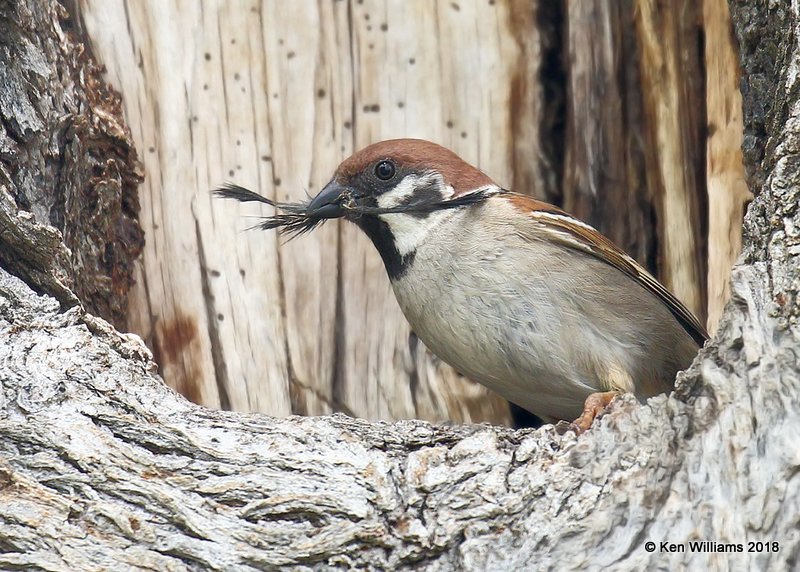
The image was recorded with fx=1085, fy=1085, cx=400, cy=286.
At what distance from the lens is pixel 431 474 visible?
9.22ft

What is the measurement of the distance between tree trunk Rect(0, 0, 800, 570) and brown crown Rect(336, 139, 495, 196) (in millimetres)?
1204

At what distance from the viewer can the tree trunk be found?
99.3 inches

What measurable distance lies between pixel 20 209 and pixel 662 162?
2510 mm

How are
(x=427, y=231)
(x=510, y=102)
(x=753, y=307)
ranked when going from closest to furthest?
(x=753, y=307) → (x=427, y=231) → (x=510, y=102)

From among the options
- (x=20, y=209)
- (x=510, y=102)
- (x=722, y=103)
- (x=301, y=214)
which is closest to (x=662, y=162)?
(x=722, y=103)

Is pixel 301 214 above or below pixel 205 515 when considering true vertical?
above

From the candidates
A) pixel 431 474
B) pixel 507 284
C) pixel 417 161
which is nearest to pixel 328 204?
pixel 417 161

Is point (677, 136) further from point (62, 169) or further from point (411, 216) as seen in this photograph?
point (62, 169)

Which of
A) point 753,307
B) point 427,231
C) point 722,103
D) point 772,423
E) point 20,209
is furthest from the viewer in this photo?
point 722,103

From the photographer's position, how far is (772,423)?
2.53 m

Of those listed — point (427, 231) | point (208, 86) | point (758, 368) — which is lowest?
point (758, 368)

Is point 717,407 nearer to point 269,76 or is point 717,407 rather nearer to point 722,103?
point 722,103

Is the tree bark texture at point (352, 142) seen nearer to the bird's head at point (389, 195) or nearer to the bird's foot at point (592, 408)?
the bird's head at point (389, 195)

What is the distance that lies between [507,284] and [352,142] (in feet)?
4.03
